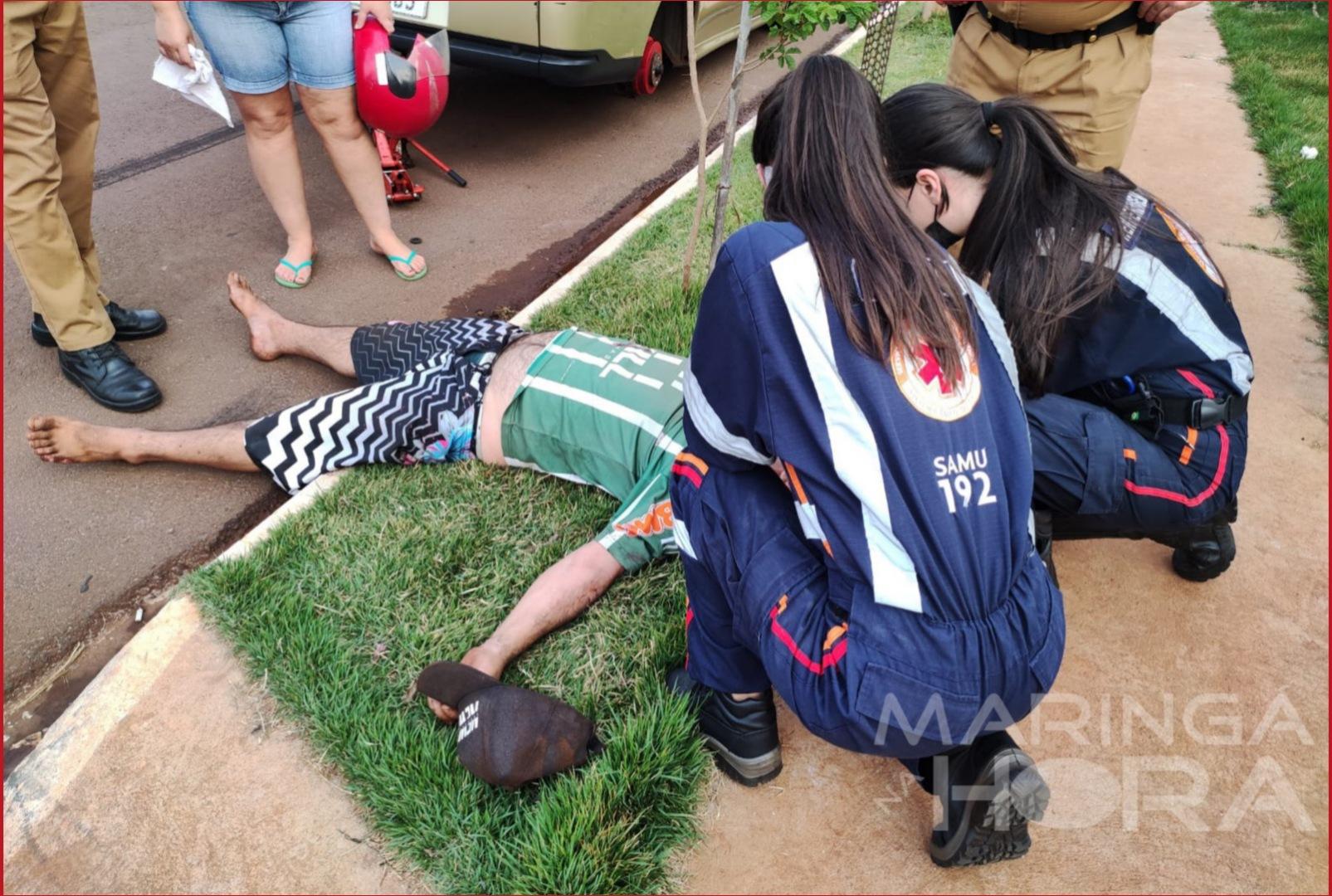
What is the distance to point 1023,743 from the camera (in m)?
1.93

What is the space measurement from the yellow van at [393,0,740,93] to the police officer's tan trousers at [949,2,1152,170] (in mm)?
1823

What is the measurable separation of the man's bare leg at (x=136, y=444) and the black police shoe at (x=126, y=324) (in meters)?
0.66

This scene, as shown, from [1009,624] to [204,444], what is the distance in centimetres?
216

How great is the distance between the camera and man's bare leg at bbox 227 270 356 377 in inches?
113

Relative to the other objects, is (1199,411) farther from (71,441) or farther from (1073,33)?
(71,441)

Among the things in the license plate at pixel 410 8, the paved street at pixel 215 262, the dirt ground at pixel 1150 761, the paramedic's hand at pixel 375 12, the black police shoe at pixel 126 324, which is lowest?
the paved street at pixel 215 262

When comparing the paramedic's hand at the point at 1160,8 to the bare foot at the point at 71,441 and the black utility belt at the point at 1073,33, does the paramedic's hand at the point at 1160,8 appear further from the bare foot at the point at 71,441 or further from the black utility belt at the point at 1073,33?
the bare foot at the point at 71,441

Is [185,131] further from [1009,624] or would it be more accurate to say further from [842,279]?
[1009,624]

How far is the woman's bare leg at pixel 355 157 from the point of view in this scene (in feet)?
10.4

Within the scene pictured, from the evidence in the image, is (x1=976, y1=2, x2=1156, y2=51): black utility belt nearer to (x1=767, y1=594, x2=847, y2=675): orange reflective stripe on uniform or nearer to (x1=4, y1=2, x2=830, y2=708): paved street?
(x1=4, y1=2, x2=830, y2=708): paved street

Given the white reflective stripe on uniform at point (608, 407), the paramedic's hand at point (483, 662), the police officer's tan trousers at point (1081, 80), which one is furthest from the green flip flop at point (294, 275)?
the police officer's tan trousers at point (1081, 80)

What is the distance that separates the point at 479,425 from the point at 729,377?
119cm

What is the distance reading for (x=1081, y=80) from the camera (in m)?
2.73

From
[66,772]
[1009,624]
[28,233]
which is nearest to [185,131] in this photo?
[28,233]
